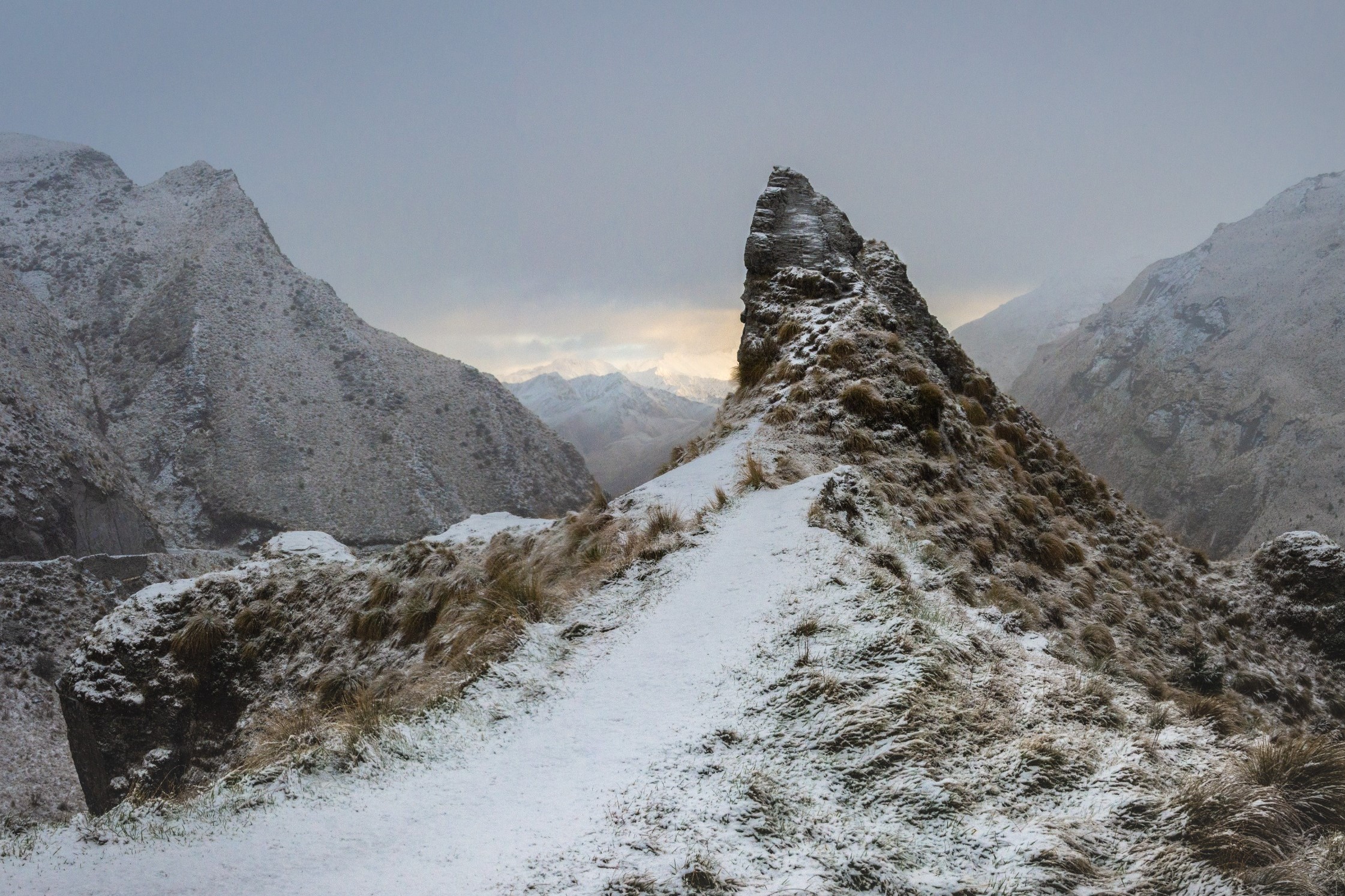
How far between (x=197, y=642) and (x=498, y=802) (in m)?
7.07

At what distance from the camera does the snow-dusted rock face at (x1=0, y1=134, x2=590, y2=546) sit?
227 ft

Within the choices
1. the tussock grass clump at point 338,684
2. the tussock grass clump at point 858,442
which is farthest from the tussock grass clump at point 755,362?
the tussock grass clump at point 338,684

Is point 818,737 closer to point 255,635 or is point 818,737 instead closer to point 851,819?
point 851,819

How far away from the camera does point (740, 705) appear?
12.3 ft

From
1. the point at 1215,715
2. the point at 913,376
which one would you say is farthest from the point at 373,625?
the point at 913,376

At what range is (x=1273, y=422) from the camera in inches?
3179

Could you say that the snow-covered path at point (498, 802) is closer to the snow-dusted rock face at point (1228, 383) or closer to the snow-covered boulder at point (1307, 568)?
the snow-covered boulder at point (1307, 568)

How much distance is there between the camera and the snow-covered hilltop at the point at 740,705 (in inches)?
104

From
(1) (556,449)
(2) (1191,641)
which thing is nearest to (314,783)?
(2) (1191,641)

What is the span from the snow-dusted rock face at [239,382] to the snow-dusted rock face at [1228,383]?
78356 mm

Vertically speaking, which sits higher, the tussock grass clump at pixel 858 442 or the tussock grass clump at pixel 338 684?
the tussock grass clump at pixel 858 442

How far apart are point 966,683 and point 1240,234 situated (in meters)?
157

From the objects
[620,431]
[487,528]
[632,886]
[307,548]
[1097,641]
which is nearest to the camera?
[632,886]

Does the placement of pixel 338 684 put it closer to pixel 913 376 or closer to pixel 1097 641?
pixel 1097 641
